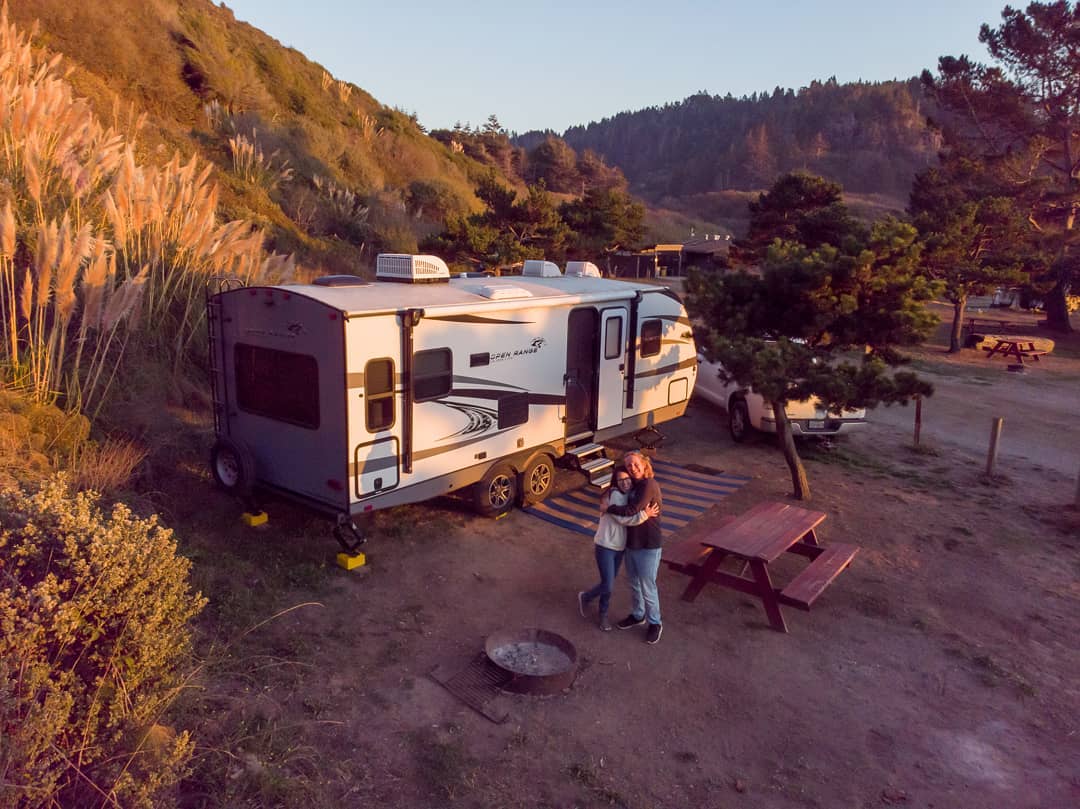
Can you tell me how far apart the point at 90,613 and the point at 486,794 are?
7.98ft

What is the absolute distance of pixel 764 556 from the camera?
6.62 metres

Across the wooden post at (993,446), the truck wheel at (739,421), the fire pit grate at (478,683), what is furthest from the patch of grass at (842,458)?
the fire pit grate at (478,683)

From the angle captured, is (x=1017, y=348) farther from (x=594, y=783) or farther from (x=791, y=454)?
(x=594, y=783)

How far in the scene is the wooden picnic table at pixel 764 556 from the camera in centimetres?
666

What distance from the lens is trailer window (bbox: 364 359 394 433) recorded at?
7.13 meters

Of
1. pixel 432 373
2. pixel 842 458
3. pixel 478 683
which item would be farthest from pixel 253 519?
pixel 842 458

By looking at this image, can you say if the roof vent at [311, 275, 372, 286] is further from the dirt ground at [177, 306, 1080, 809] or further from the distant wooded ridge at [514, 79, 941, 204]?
the distant wooded ridge at [514, 79, 941, 204]

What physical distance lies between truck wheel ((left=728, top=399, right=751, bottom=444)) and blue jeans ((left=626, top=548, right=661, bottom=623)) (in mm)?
6954

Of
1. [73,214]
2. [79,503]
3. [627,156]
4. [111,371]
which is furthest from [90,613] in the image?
[627,156]

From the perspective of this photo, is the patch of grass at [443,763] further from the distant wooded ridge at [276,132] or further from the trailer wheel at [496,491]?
the distant wooded ridge at [276,132]

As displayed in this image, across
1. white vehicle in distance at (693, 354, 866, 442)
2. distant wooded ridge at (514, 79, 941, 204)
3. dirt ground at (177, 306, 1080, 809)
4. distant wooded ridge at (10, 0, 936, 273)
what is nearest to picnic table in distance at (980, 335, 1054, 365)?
distant wooded ridge at (10, 0, 936, 273)

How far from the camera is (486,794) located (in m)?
4.50

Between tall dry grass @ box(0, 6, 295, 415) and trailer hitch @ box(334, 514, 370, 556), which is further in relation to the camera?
tall dry grass @ box(0, 6, 295, 415)

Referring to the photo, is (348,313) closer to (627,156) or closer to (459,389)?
(459,389)
